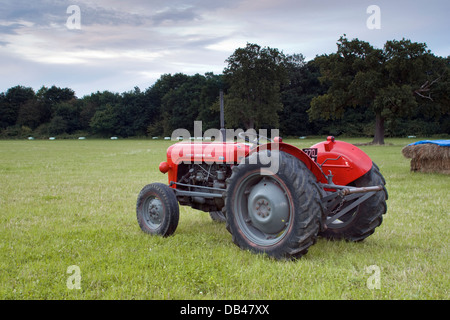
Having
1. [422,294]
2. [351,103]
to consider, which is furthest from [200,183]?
[351,103]

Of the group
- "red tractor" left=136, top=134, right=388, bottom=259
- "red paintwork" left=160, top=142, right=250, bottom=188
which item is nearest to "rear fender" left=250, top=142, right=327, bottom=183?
"red tractor" left=136, top=134, right=388, bottom=259

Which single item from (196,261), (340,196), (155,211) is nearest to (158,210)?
(155,211)

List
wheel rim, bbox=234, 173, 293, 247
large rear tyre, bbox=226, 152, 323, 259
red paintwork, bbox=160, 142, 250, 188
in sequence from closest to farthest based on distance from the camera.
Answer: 1. large rear tyre, bbox=226, 152, 323, 259
2. wheel rim, bbox=234, 173, 293, 247
3. red paintwork, bbox=160, 142, 250, 188

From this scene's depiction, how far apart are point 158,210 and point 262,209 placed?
1.74 meters

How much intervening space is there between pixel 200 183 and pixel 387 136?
1995 inches

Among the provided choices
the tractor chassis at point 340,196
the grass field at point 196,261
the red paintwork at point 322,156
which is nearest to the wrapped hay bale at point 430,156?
the grass field at point 196,261

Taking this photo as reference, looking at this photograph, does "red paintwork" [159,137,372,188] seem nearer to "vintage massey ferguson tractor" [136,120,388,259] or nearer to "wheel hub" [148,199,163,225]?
"vintage massey ferguson tractor" [136,120,388,259]

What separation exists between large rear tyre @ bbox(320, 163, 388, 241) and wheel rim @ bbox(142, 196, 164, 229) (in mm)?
2270

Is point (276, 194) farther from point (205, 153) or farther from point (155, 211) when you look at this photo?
point (155, 211)

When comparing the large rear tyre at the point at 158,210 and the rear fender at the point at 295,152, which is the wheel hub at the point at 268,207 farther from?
the large rear tyre at the point at 158,210

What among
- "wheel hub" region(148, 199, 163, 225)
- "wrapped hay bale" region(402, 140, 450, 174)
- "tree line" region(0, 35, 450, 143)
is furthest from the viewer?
"tree line" region(0, 35, 450, 143)

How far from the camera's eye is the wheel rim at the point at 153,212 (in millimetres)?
5395

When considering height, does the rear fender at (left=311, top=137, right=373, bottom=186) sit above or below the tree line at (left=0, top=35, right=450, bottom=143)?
below

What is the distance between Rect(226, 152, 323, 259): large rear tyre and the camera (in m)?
3.84
